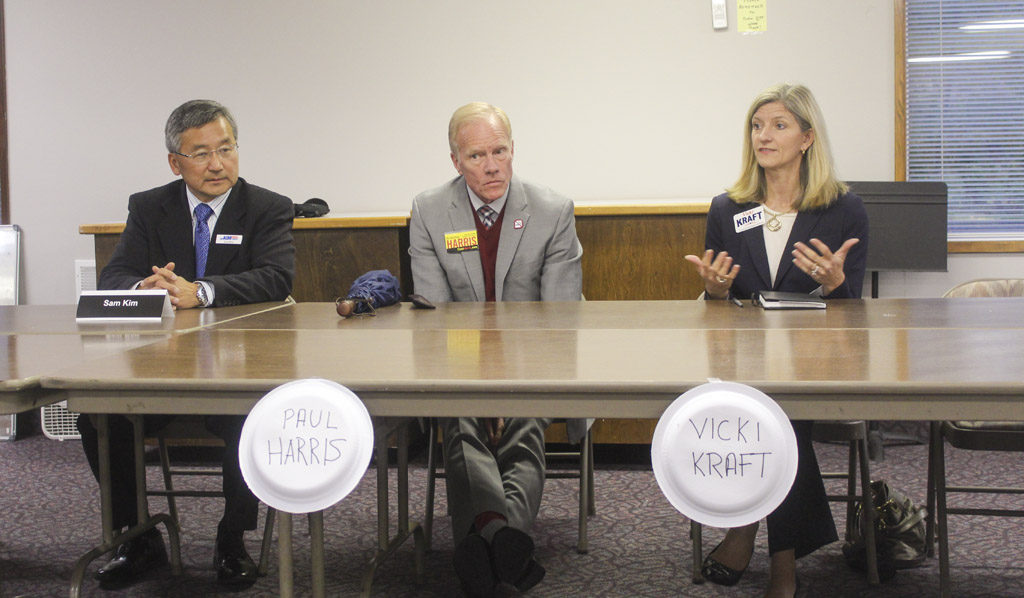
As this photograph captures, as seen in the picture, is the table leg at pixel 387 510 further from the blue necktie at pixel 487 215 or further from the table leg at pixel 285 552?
the blue necktie at pixel 487 215

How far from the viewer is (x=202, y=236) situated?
299cm

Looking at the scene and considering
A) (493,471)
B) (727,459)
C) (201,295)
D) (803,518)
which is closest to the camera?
(727,459)

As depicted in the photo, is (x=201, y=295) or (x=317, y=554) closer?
(x=317, y=554)

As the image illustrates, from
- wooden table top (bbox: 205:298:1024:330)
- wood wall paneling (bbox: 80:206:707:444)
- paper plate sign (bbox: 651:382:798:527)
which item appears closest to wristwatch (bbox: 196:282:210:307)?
wooden table top (bbox: 205:298:1024:330)

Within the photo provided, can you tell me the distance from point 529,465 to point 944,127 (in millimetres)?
2845

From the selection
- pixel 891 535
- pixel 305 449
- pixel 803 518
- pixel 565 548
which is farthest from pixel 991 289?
pixel 305 449

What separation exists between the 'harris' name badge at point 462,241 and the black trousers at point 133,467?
2.91 feet

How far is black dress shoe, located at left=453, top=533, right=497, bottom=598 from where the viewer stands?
1940 mm

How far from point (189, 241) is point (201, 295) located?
0.40 m

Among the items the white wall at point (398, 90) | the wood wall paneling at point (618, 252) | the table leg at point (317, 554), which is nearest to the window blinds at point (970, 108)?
the white wall at point (398, 90)

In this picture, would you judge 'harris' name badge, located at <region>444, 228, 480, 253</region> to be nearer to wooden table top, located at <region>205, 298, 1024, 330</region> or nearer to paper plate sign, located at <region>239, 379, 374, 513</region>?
wooden table top, located at <region>205, 298, 1024, 330</region>

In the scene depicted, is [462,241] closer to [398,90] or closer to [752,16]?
[398,90]

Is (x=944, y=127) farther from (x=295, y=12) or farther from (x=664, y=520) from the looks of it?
(x=295, y=12)

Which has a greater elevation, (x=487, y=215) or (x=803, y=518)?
(x=487, y=215)
